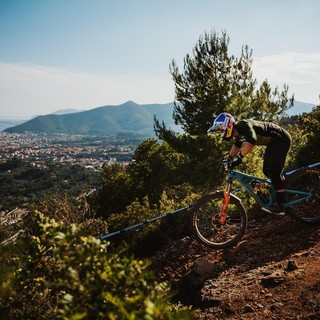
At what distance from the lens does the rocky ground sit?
4215mm

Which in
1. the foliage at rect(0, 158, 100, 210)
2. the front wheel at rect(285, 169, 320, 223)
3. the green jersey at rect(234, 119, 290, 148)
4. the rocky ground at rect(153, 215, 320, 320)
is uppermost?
the green jersey at rect(234, 119, 290, 148)

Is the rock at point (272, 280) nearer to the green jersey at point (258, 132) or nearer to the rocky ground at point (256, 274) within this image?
the rocky ground at point (256, 274)

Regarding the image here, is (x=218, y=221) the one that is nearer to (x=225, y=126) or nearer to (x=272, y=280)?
(x=272, y=280)

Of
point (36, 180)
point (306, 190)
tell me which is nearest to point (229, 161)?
point (306, 190)

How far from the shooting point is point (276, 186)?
600cm

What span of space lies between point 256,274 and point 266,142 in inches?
100.0

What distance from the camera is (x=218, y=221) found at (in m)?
6.43

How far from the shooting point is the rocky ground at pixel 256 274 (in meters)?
4.21

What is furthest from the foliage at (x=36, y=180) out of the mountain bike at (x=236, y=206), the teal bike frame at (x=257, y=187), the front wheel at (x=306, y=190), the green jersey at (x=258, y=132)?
the green jersey at (x=258, y=132)

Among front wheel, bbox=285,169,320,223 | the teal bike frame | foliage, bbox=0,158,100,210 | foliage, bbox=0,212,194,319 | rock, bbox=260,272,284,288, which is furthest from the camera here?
foliage, bbox=0,158,100,210

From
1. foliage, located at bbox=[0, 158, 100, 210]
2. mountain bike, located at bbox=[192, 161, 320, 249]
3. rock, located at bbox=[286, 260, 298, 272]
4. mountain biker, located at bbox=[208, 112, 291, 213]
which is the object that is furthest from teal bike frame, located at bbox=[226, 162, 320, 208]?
foliage, located at bbox=[0, 158, 100, 210]

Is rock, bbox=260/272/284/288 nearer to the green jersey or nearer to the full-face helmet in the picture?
the green jersey

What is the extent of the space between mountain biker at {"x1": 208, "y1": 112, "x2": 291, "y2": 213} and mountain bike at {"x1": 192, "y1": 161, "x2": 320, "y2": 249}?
15 centimetres

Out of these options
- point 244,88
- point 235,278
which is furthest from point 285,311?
point 244,88
